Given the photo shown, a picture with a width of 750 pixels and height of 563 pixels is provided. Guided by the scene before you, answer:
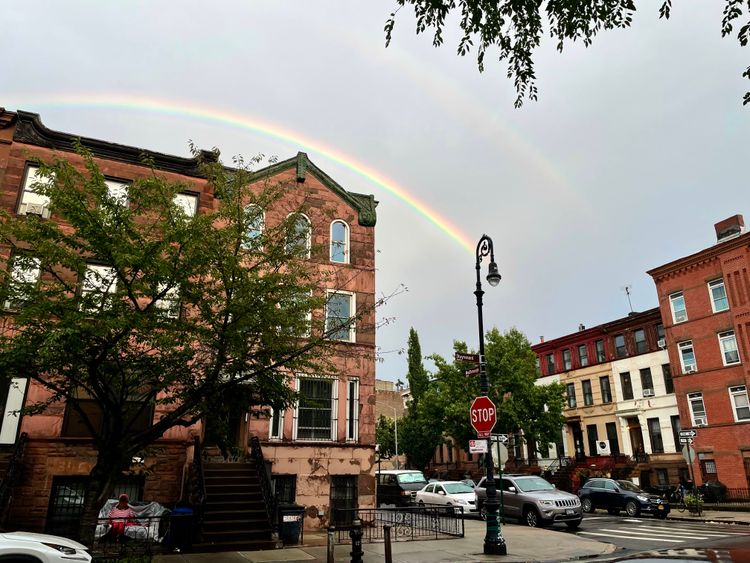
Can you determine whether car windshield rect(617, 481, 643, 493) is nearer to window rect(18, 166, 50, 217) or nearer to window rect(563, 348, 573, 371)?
window rect(563, 348, 573, 371)

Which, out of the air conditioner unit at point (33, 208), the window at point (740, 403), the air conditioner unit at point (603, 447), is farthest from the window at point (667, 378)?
the air conditioner unit at point (33, 208)

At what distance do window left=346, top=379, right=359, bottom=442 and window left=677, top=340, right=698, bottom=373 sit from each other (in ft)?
82.8

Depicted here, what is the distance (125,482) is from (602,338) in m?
38.4

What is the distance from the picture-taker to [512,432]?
3891 cm

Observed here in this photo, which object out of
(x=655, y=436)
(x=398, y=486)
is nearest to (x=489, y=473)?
(x=398, y=486)

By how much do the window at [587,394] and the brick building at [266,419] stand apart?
1194 inches

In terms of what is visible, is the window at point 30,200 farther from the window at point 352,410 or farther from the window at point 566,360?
the window at point 566,360

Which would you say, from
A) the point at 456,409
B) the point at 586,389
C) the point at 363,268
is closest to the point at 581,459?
the point at 586,389

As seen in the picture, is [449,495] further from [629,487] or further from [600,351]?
[600,351]

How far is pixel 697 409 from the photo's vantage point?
33.3m

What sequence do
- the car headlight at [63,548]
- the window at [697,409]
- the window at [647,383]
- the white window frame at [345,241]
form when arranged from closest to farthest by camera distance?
1. the car headlight at [63,548]
2. the white window frame at [345,241]
3. the window at [697,409]
4. the window at [647,383]

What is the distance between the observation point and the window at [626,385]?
4066cm

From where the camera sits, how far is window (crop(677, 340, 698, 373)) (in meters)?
34.0

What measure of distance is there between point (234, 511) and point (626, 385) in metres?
35.3
